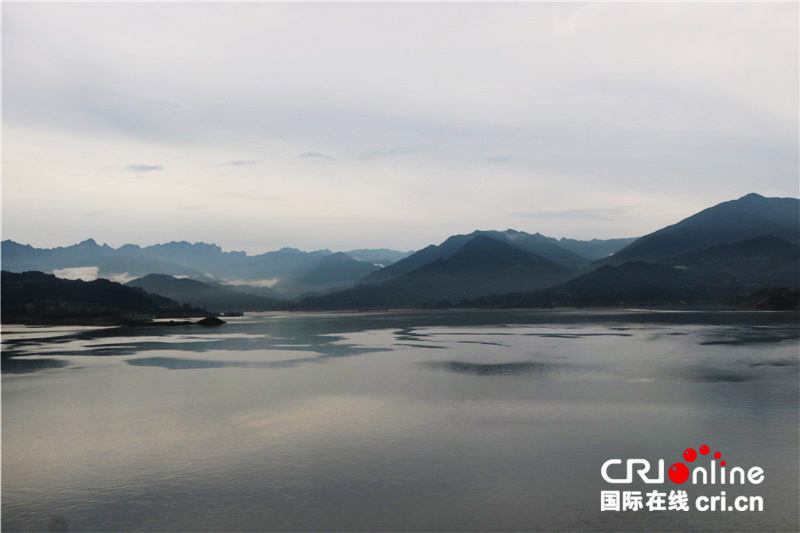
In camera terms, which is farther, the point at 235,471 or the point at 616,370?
the point at 616,370

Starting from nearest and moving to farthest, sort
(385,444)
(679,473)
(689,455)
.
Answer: (679,473)
(689,455)
(385,444)

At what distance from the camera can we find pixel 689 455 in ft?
88.8

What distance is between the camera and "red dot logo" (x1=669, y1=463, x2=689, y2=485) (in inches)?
952

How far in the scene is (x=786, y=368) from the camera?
5719 cm

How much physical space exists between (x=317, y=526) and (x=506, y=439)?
14.0 meters

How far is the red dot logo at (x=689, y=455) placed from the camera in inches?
1045

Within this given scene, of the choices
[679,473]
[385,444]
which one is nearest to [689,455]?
[679,473]

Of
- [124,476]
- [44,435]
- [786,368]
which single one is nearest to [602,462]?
[124,476]

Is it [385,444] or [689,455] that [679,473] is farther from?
[385,444]

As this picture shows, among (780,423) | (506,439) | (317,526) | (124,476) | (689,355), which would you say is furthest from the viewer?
(689,355)

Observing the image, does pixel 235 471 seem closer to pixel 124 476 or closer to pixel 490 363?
pixel 124 476

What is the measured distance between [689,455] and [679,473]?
8.94 feet

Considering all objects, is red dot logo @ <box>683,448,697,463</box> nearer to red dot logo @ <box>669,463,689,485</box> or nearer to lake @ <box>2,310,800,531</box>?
lake @ <box>2,310,800,531</box>

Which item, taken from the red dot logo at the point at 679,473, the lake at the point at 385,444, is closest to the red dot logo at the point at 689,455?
the lake at the point at 385,444
